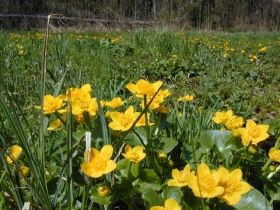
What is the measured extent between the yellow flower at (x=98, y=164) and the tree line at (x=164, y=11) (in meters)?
8.96

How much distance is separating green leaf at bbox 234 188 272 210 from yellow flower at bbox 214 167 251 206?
0.46 ft

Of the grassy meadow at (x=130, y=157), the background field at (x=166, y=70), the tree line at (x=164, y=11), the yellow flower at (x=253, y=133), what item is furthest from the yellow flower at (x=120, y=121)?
the tree line at (x=164, y=11)

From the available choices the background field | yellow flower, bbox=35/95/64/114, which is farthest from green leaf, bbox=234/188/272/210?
the background field

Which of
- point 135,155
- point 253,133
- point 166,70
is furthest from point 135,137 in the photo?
point 166,70

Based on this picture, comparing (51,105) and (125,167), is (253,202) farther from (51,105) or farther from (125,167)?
(51,105)

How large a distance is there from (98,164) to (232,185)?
0.95ft

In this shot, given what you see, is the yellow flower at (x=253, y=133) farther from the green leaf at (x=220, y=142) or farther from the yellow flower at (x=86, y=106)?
the yellow flower at (x=86, y=106)

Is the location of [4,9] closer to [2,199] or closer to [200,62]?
[200,62]

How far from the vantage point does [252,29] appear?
1227 cm

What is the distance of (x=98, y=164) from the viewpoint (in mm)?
972

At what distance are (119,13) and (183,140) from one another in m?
9.02

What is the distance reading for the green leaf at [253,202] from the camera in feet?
3.60

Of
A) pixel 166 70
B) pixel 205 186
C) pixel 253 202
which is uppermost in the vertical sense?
pixel 205 186

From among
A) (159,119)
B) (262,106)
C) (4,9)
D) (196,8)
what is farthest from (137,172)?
(4,9)
